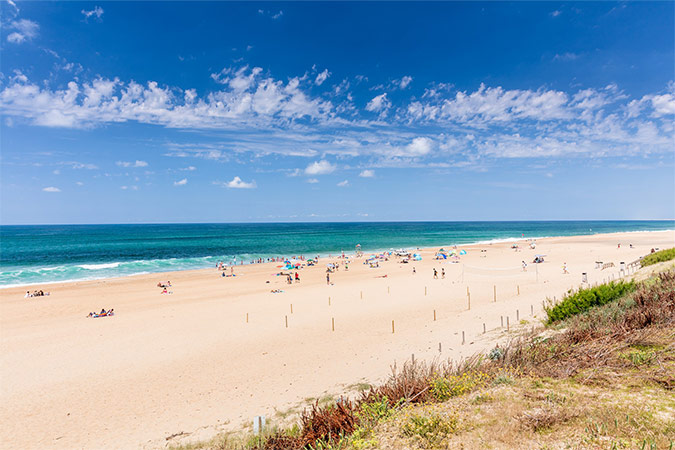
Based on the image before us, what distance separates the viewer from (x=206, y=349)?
15.1 meters

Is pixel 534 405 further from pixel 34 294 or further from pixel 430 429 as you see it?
pixel 34 294

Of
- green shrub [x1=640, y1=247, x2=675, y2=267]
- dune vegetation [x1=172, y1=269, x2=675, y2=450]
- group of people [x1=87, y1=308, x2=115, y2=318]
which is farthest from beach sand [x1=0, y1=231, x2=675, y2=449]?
green shrub [x1=640, y1=247, x2=675, y2=267]

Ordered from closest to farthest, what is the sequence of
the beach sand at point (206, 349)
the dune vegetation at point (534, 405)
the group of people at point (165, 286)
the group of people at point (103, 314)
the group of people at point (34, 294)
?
the dune vegetation at point (534, 405) → the beach sand at point (206, 349) → the group of people at point (103, 314) → the group of people at point (34, 294) → the group of people at point (165, 286)

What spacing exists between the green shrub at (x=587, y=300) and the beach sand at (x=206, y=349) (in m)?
2.11

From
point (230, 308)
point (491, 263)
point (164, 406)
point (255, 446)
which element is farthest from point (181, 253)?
point (255, 446)

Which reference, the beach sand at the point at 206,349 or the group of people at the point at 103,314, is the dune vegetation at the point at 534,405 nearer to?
the beach sand at the point at 206,349

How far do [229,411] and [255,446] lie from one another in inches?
199

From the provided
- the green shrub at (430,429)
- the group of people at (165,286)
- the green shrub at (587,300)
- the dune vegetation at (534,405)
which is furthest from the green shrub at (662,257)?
the group of people at (165,286)

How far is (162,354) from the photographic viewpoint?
14.8 m

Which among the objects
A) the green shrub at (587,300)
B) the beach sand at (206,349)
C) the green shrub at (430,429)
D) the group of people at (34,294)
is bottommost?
the beach sand at (206,349)

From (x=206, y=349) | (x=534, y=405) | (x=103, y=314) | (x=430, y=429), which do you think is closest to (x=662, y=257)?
(x=534, y=405)

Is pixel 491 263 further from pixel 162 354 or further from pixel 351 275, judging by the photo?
pixel 162 354

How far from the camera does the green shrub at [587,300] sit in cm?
1173

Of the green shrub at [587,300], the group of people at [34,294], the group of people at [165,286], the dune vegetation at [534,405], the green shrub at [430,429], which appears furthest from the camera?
the group of people at [165,286]
